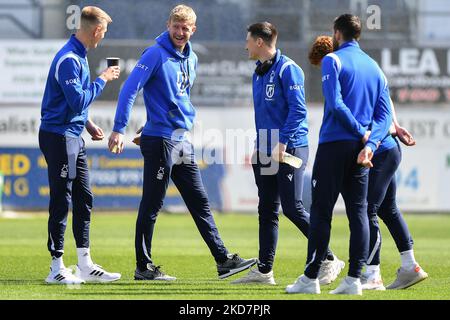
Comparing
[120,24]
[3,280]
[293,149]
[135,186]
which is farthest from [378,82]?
[120,24]

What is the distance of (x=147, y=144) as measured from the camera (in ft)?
30.7

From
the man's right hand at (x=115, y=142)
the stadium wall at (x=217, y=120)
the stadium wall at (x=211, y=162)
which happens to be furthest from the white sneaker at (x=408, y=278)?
the stadium wall at (x=217, y=120)

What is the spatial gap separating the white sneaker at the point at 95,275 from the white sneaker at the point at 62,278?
0.19 meters

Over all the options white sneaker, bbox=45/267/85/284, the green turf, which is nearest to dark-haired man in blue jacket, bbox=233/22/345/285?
the green turf

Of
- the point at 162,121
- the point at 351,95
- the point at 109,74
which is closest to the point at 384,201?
the point at 351,95

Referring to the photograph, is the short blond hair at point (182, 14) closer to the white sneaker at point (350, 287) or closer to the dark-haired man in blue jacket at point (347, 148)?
the dark-haired man in blue jacket at point (347, 148)

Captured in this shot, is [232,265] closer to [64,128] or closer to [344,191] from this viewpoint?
[344,191]

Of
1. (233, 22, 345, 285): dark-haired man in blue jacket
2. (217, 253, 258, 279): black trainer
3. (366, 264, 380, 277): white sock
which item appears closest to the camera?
(366, 264, 380, 277): white sock

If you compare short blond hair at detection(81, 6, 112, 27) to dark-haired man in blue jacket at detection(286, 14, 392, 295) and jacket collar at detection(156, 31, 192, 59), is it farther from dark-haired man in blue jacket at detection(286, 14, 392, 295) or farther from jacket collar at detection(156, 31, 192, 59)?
dark-haired man in blue jacket at detection(286, 14, 392, 295)

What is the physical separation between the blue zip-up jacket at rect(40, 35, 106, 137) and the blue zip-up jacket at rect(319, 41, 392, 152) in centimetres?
224

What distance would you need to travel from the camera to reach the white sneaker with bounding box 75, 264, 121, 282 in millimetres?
9380

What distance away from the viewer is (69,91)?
8984 millimetres
